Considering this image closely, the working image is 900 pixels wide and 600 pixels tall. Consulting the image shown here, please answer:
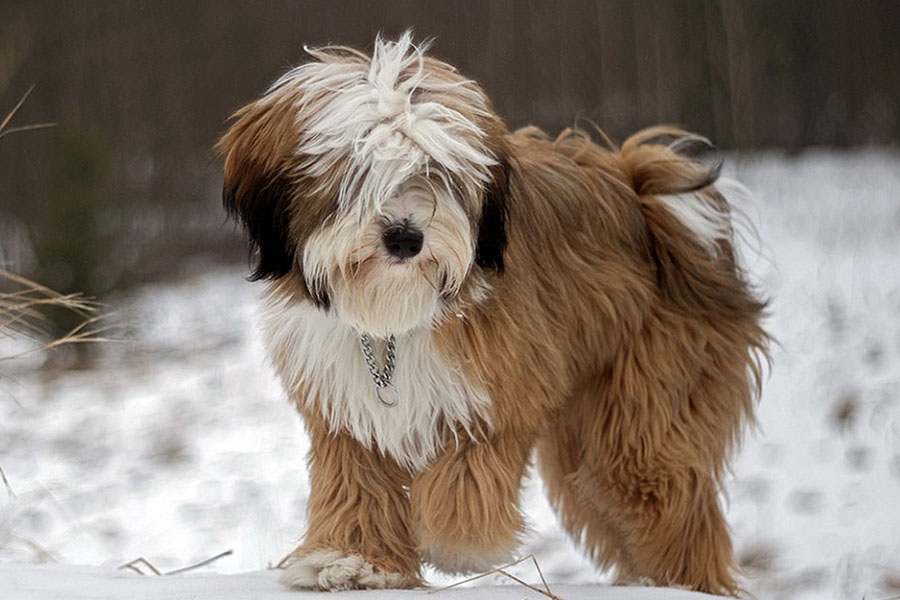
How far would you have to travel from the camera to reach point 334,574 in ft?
10.2

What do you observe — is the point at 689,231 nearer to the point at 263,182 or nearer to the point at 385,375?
the point at 385,375

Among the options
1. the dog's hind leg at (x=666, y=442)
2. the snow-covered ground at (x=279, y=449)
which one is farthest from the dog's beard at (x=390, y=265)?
the dog's hind leg at (x=666, y=442)

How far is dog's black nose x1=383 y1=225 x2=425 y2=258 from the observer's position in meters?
2.75

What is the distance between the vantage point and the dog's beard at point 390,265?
9.11 ft

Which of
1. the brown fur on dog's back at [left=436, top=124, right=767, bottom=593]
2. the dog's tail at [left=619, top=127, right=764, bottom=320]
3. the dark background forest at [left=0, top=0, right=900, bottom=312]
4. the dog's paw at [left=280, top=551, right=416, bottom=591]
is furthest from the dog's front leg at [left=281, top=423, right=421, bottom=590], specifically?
the dark background forest at [left=0, top=0, right=900, bottom=312]

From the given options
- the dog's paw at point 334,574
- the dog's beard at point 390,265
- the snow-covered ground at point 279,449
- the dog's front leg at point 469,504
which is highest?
the dog's beard at point 390,265

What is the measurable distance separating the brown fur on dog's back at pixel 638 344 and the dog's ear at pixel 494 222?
0.56 ft

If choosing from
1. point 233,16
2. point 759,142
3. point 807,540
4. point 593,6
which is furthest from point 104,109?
point 807,540

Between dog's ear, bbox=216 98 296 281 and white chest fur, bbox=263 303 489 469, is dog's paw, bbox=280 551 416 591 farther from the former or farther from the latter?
dog's ear, bbox=216 98 296 281

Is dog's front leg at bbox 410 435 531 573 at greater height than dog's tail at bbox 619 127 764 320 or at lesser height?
lesser

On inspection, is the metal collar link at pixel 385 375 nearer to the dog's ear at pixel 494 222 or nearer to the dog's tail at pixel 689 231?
the dog's ear at pixel 494 222

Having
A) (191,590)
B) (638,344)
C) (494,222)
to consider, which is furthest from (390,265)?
(638,344)

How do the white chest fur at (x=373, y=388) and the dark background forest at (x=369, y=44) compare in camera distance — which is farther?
the dark background forest at (x=369, y=44)

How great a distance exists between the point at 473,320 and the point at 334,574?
2.65 feet
